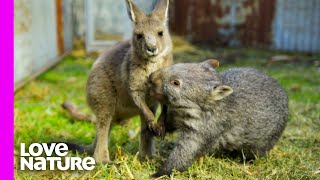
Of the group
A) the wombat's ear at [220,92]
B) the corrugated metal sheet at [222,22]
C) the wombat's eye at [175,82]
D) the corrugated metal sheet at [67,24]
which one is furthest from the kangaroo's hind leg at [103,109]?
the corrugated metal sheet at [222,22]

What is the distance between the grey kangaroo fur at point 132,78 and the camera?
4660mm

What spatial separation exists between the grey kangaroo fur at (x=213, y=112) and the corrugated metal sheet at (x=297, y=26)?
9382 mm

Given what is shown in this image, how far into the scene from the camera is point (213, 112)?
4.61m

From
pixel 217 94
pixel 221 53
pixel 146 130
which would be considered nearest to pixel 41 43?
pixel 221 53

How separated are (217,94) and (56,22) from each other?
7.88m

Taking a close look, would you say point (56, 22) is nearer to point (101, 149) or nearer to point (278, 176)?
point (101, 149)

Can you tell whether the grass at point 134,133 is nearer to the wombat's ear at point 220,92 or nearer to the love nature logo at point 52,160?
the love nature logo at point 52,160

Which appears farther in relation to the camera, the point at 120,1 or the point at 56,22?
the point at 120,1

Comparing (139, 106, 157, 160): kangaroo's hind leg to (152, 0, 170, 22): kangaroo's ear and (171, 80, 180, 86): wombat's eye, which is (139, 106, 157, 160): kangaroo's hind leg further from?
(152, 0, 170, 22): kangaroo's ear

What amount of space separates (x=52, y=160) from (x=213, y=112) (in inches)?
64.8

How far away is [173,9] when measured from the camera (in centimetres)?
1471

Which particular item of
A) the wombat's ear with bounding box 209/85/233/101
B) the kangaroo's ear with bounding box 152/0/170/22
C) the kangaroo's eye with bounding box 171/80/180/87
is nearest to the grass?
the wombat's ear with bounding box 209/85/233/101

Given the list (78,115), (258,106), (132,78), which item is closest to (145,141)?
(132,78)

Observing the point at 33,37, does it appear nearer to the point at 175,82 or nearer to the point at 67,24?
the point at 67,24
